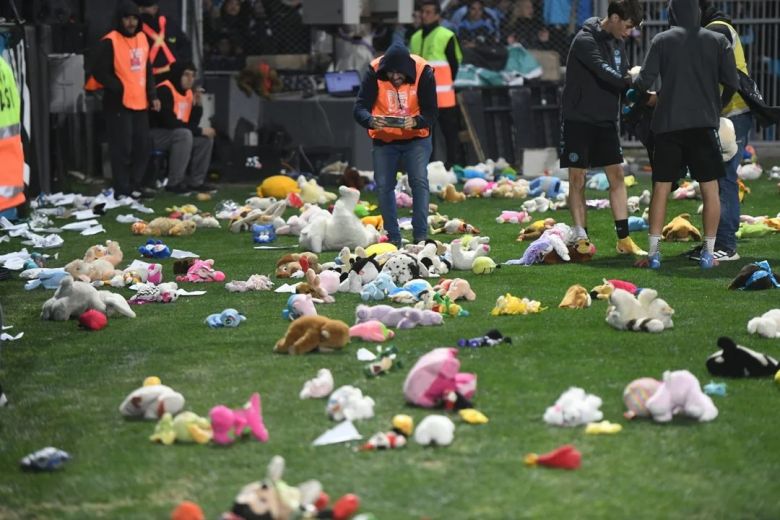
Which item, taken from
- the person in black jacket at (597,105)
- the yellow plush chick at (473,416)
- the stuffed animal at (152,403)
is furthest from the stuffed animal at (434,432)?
the person in black jacket at (597,105)

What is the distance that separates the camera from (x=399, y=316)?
8.94 m

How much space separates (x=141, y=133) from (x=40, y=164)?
1200mm

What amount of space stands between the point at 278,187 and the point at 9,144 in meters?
10.0

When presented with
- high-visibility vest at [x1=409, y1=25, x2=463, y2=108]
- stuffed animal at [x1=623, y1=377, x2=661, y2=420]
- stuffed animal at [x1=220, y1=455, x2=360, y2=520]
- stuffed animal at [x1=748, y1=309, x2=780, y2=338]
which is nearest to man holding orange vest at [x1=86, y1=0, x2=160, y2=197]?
high-visibility vest at [x1=409, y1=25, x2=463, y2=108]

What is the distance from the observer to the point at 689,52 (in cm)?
1095

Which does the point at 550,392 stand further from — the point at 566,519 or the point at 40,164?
the point at 40,164

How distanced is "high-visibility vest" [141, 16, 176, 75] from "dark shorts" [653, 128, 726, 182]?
853 centimetres

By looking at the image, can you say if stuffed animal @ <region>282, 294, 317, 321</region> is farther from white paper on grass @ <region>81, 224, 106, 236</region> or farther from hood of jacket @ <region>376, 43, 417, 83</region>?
white paper on grass @ <region>81, 224, 106, 236</region>

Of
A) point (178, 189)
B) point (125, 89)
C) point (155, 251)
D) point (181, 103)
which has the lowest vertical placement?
point (178, 189)

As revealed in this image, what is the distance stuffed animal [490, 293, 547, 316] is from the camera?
9383 mm

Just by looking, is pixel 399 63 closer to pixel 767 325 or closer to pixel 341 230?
pixel 341 230

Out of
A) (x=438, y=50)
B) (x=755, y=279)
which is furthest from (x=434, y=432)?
(x=438, y=50)

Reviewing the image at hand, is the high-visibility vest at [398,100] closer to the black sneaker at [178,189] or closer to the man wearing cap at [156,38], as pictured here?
the man wearing cap at [156,38]

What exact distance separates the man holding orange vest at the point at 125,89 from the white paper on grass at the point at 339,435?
37.8 feet
